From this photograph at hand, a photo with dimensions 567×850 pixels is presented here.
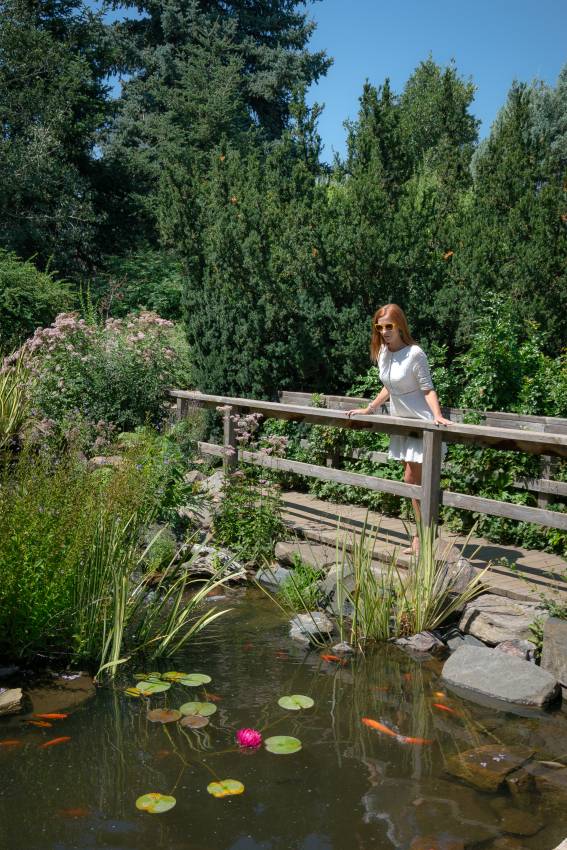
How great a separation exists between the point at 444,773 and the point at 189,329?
287 inches

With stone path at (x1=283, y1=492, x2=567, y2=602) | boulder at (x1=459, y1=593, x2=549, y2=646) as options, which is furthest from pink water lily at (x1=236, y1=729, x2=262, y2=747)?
boulder at (x1=459, y1=593, x2=549, y2=646)

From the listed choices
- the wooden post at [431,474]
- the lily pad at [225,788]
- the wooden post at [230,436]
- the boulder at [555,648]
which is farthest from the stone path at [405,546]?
the lily pad at [225,788]

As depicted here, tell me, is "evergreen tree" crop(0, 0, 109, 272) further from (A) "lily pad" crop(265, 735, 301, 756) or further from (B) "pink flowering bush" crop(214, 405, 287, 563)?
(A) "lily pad" crop(265, 735, 301, 756)

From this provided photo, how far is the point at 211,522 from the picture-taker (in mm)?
6121

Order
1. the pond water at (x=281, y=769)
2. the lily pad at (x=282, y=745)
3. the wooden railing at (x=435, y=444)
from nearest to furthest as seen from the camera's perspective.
A: the pond water at (x=281, y=769), the lily pad at (x=282, y=745), the wooden railing at (x=435, y=444)

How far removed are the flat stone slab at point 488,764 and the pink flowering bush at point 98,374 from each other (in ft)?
17.5

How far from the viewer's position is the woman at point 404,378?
4.61m

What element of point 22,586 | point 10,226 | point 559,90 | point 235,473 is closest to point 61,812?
point 22,586

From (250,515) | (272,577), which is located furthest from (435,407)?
(250,515)

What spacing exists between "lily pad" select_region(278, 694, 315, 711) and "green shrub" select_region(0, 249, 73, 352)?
26.2 feet

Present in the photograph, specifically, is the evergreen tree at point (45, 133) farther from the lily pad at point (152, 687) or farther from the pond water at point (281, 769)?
the pond water at point (281, 769)

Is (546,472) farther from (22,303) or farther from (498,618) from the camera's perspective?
(22,303)

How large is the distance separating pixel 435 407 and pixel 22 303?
806 cm

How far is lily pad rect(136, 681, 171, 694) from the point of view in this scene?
3.35m
